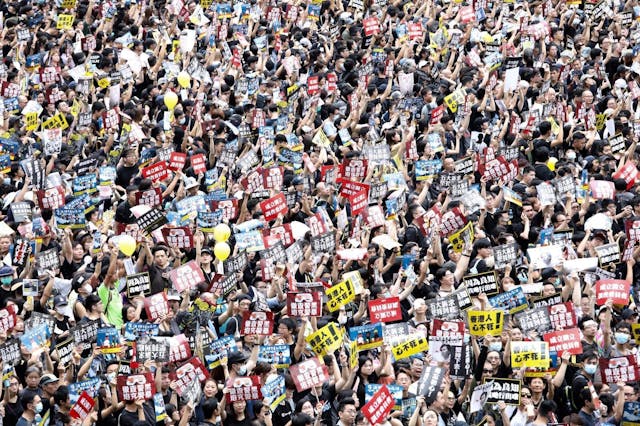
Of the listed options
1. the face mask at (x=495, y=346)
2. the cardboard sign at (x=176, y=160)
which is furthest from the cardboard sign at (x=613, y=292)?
the cardboard sign at (x=176, y=160)

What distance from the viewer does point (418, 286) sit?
14562 mm

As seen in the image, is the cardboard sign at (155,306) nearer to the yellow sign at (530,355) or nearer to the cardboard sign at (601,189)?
the yellow sign at (530,355)

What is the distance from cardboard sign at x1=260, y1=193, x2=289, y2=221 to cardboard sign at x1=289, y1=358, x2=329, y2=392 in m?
3.74

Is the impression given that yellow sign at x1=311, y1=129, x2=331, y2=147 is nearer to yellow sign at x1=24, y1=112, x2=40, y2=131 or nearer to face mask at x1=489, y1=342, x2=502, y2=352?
yellow sign at x1=24, y1=112, x2=40, y2=131

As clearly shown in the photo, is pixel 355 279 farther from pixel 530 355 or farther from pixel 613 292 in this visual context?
pixel 613 292

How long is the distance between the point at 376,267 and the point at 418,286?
0.57 metres

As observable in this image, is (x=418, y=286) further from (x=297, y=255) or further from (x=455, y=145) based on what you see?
(x=455, y=145)

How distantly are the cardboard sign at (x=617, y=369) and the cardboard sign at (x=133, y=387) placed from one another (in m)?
4.10

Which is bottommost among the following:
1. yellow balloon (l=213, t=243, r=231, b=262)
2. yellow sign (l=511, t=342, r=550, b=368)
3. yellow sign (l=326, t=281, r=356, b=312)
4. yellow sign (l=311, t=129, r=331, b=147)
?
yellow sign (l=311, t=129, r=331, b=147)

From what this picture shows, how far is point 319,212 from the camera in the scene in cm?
1611

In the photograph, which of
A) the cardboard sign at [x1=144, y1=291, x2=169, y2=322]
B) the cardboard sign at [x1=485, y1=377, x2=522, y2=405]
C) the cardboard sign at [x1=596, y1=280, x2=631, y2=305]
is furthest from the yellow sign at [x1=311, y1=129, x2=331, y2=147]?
the cardboard sign at [x1=485, y1=377, x2=522, y2=405]

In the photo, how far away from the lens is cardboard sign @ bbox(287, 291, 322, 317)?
43.3 feet

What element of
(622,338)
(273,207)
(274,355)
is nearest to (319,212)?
(273,207)

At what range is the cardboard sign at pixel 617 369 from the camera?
12.5 metres
